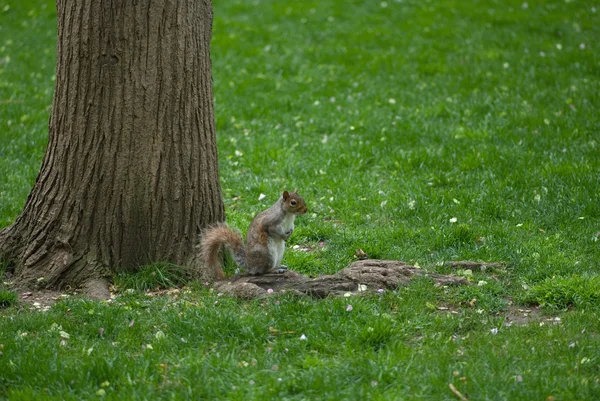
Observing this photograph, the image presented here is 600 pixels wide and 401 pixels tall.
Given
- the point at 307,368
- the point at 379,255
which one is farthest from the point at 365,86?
the point at 307,368

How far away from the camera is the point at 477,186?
704 centimetres

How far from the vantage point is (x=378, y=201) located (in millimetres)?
6910

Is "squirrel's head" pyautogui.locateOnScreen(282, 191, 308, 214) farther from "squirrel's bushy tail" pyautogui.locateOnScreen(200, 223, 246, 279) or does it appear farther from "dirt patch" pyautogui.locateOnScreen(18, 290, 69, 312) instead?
"dirt patch" pyautogui.locateOnScreen(18, 290, 69, 312)

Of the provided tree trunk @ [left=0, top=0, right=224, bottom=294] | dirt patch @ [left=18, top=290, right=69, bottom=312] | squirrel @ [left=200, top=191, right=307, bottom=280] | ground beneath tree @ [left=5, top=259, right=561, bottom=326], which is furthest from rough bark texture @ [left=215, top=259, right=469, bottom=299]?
dirt patch @ [left=18, top=290, right=69, bottom=312]

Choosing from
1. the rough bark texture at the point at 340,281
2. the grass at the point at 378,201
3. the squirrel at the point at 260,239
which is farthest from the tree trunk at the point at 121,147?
the rough bark texture at the point at 340,281

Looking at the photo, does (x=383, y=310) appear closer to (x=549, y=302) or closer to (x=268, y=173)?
(x=549, y=302)

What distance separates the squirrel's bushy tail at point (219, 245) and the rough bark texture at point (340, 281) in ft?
0.45

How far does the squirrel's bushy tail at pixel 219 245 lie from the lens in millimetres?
5316

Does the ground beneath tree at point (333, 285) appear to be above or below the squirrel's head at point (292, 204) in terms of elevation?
below

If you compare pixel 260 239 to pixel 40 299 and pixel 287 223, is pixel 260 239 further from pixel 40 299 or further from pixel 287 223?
pixel 40 299

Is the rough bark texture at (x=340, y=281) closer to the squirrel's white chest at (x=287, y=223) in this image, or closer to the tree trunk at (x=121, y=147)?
the squirrel's white chest at (x=287, y=223)

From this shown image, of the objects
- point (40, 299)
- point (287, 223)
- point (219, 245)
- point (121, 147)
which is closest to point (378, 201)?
point (287, 223)

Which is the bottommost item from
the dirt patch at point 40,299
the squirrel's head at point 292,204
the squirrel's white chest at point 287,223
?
the dirt patch at point 40,299

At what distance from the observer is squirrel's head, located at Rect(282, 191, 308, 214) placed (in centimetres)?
533
